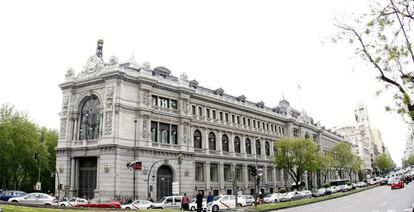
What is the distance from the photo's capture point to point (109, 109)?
50188mm

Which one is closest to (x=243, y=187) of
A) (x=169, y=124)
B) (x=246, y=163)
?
(x=246, y=163)

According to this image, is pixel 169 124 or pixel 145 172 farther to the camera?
pixel 169 124

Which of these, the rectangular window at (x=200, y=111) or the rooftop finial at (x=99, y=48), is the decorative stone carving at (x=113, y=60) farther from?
the rectangular window at (x=200, y=111)

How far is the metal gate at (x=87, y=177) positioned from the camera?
50.7m

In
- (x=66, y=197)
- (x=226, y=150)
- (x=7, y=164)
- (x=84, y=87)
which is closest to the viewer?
(x=66, y=197)

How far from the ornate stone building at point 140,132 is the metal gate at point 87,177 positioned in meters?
0.13

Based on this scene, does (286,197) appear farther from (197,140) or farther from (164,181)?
(164,181)

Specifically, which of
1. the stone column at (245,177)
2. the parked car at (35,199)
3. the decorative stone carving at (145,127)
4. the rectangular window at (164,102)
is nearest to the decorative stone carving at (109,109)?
the decorative stone carving at (145,127)

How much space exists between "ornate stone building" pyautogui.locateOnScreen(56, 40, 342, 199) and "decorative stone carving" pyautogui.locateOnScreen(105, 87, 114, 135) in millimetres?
132

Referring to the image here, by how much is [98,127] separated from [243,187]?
29469 mm

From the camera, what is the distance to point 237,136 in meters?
70.2

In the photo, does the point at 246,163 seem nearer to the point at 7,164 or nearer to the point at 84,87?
the point at 84,87

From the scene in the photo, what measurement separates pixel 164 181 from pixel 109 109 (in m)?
12.8

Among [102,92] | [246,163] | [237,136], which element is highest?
[102,92]
